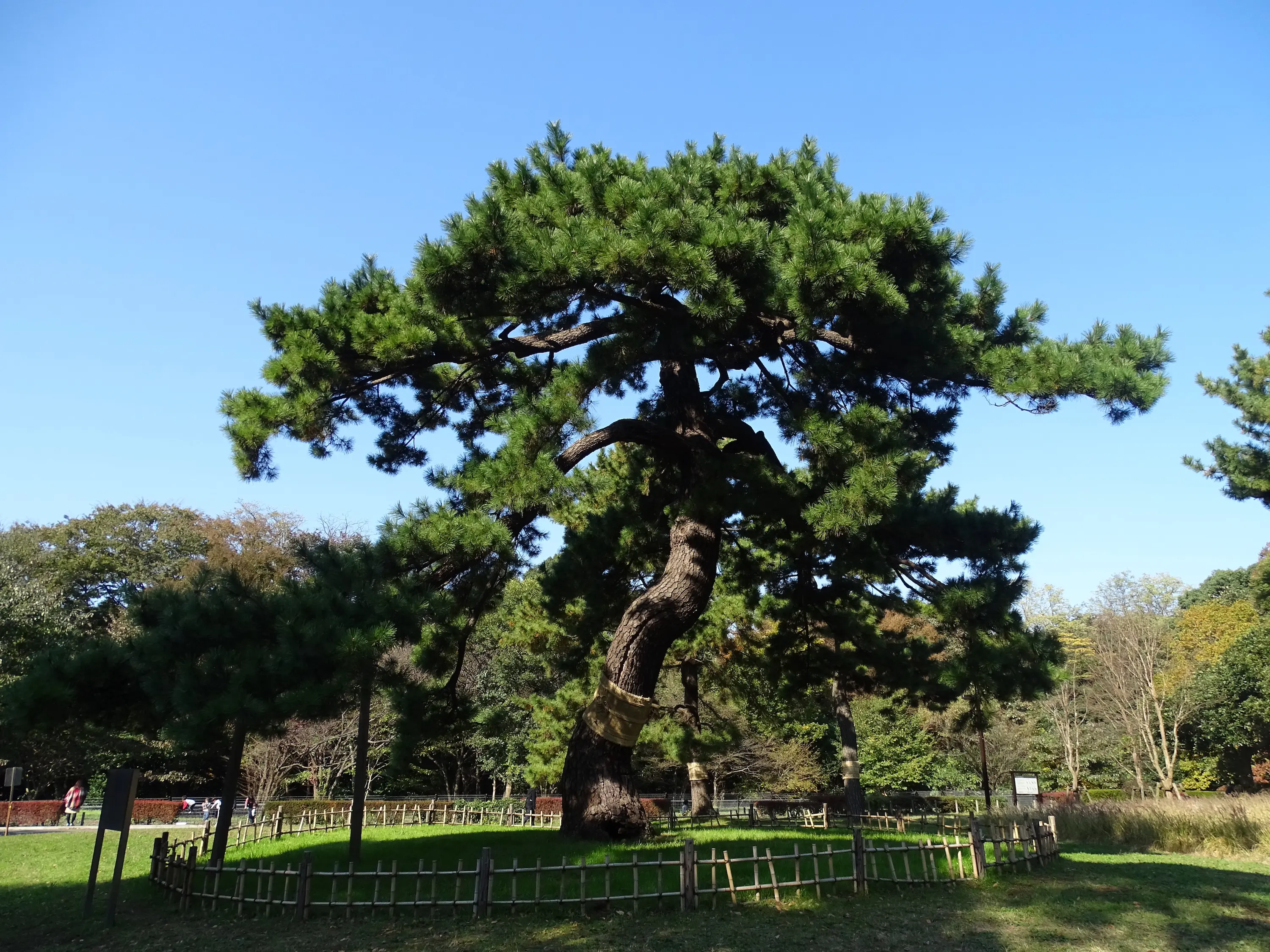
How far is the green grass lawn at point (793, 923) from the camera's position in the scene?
6.07 metres

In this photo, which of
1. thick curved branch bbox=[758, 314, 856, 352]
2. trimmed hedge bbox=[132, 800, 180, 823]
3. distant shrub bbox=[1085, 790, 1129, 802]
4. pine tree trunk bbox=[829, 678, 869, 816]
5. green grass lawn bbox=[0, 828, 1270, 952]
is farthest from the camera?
distant shrub bbox=[1085, 790, 1129, 802]

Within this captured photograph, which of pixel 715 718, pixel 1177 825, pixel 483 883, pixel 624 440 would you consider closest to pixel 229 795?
pixel 483 883

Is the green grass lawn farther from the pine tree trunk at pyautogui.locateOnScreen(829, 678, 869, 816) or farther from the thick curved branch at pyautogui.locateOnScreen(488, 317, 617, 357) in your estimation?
the pine tree trunk at pyautogui.locateOnScreen(829, 678, 869, 816)

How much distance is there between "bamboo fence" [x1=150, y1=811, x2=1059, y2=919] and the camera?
7027 mm

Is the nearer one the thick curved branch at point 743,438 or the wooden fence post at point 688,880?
the wooden fence post at point 688,880

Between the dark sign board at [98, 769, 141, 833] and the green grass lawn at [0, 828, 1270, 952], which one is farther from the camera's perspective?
the dark sign board at [98, 769, 141, 833]

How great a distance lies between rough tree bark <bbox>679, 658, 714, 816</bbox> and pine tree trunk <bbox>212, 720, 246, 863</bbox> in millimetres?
9339

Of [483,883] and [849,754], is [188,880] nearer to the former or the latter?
[483,883]

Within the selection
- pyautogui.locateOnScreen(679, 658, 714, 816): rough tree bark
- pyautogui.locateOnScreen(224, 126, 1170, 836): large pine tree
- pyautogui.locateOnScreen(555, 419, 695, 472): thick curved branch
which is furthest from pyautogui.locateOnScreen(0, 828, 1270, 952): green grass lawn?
pyautogui.locateOnScreen(679, 658, 714, 816): rough tree bark

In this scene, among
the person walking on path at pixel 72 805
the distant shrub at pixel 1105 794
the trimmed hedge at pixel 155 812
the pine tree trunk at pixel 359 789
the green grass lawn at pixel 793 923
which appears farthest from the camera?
the distant shrub at pixel 1105 794

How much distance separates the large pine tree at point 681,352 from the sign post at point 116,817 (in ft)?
10.2

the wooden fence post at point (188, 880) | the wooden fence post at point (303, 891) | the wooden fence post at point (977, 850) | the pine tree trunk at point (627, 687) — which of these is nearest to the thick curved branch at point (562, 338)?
the pine tree trunk at point (627, 687)

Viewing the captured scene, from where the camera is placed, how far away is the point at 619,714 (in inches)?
356

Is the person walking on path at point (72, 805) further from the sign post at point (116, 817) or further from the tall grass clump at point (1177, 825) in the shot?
the tall grass clump at point (1177, 825)
